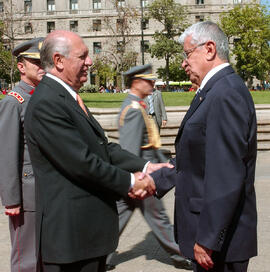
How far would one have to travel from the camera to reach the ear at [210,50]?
2504 millimetres

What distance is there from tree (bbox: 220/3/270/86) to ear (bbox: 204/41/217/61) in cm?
5085

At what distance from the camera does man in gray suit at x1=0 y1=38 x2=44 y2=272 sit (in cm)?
335

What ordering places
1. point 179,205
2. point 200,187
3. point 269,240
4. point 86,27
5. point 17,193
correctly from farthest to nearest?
1. point 86,27
2. point 269,240
3. point 17,193
4. point 179,205
5. point 200,187

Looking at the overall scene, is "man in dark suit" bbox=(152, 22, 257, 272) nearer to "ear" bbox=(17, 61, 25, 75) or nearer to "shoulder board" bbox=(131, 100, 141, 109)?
"ear" bbox=(17, 61, 25, 75)

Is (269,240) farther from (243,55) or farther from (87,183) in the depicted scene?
(243,55)

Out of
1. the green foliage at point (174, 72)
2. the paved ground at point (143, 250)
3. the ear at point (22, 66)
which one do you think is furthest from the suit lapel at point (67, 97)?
the green foliage at point (174, 72)

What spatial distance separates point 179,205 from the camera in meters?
2.63

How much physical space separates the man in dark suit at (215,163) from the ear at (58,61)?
2.39 feet

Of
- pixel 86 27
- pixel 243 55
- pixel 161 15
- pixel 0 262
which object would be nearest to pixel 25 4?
pixel 86 27

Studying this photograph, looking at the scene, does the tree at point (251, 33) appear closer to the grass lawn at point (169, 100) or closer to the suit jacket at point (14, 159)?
the grass lawn at point (169, 100)

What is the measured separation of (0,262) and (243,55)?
167 feet

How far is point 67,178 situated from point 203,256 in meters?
0.85

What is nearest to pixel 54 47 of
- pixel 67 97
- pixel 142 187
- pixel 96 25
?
pixel 67 97

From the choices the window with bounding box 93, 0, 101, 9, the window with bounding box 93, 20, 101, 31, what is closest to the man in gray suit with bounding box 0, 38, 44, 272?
the window with bounding box 93, 20, 101, 31
